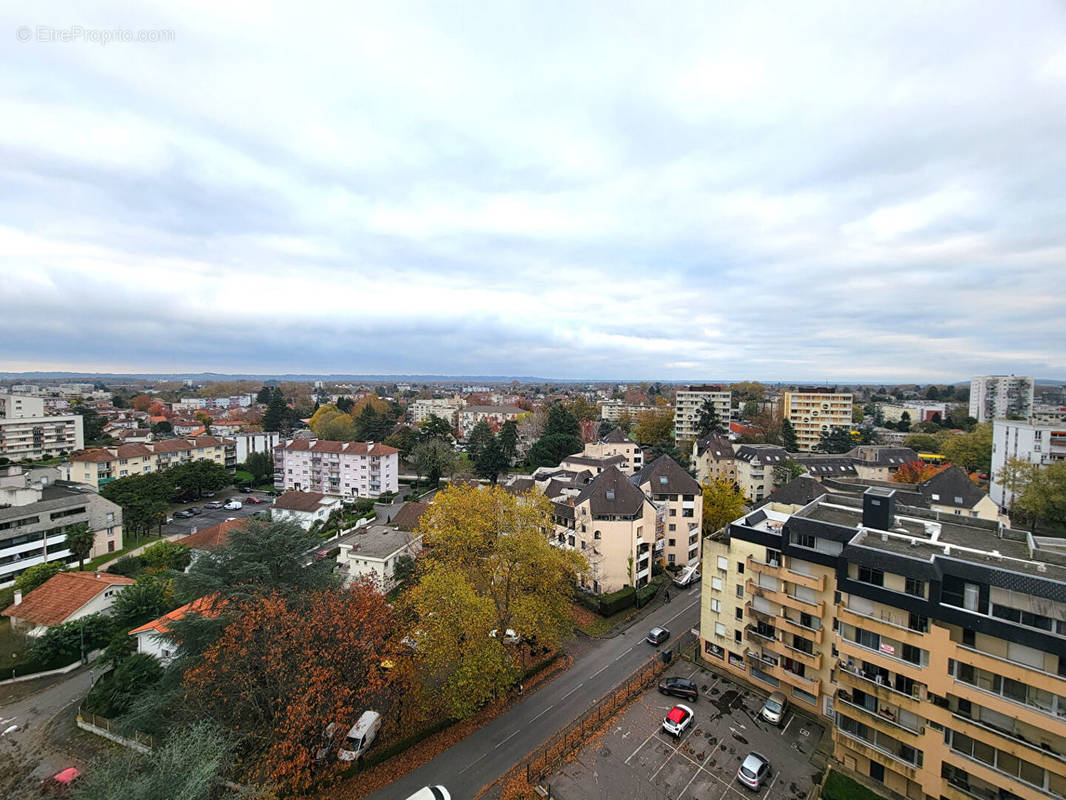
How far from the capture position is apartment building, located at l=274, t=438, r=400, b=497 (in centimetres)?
6806

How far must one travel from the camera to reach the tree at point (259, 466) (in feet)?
243

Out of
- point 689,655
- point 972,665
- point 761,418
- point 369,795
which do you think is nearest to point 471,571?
point 369,795

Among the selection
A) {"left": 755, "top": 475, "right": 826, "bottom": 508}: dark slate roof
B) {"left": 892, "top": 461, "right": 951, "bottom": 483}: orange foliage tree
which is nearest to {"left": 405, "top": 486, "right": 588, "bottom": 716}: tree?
{"left": 755, "top": 475, "right": 826, "bottom": 508}: dark slate roof

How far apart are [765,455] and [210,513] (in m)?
71.5

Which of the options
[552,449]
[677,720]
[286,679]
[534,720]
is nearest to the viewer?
[286,679]

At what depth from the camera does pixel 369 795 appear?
60.5 ft

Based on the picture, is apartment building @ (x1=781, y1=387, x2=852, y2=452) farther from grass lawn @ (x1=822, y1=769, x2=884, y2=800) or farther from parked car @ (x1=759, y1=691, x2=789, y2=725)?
grass lawn @ (x1=822, y1=769, x2=884, y2=800)

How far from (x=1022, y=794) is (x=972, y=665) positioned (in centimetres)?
386

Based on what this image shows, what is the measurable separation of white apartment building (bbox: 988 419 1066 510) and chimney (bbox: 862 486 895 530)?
49809 mm

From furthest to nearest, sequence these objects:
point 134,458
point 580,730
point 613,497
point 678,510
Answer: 1. point 134,458
2. point 678,510
3. point 613,497
4. point 580,730

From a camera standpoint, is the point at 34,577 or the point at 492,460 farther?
the point at 492,460

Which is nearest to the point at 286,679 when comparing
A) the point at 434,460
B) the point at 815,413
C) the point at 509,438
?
the point at 434,460

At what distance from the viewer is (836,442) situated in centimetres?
8088

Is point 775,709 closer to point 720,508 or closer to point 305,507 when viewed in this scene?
point 720,508
